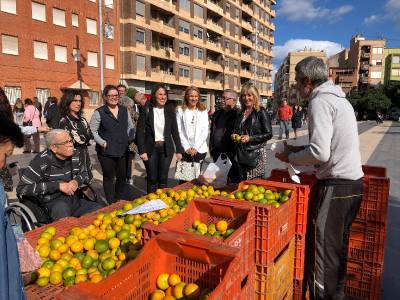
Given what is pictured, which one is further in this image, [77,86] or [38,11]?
[77,86]

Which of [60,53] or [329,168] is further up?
[60,53]

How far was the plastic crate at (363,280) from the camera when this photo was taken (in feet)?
9.97

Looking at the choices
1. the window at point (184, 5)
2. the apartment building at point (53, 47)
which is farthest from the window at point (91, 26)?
the window at point (184, 5)

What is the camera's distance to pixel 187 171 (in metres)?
5.62

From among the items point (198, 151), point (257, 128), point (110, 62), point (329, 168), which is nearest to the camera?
point (329, 168)

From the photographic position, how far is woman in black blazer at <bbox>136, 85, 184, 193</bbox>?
5523mm

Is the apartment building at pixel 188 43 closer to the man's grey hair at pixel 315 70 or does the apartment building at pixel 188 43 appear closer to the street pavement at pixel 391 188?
the street pavement at pixel 391 188

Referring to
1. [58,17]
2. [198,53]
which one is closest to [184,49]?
[198,53]

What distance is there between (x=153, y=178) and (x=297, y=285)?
10.3ft

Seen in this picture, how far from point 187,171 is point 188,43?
3771 cm

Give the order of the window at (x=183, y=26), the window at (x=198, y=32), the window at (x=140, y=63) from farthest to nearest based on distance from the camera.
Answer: the window at (x=198, y=32) → the window at (x=183, y=26) → the window at (x=140, y=63)

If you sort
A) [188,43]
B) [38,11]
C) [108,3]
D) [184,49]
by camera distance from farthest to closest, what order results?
[188,43]
[184,49]
[108,3]
[38,11]

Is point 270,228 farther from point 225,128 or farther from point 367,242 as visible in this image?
point 225,128

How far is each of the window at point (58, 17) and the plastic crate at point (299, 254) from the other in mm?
30350
